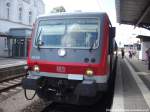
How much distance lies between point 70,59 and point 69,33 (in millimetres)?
772

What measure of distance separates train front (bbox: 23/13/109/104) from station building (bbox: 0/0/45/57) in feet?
90.3

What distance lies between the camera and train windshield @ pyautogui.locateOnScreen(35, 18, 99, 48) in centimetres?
848

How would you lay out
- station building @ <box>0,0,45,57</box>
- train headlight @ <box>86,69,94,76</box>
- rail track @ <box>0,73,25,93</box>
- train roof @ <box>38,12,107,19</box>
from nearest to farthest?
train headlight @ <box>86,69,94,76</box> < train roof @ <box>38,12,107,19</box> < rail track @ <box>0,73,25,93</box> < station building @ <box>0,0,45,57</box>

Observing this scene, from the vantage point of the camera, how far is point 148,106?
7.91m

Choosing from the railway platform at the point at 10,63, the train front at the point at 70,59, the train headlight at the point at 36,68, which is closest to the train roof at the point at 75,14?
the train front at the point at 70,59

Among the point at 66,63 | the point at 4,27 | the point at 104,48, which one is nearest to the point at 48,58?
the point at 66,63

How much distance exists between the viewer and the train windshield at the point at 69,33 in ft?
27.8

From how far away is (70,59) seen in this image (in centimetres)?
843

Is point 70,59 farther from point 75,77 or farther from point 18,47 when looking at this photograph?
point 18,47

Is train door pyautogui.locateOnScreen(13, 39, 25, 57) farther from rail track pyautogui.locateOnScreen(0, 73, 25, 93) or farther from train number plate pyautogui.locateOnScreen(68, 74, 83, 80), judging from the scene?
train number plate pyautogui.locateOnScreen(68, 74, 83, 80)

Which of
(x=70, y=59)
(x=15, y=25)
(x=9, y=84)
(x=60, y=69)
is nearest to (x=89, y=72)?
(x=70, y=59)

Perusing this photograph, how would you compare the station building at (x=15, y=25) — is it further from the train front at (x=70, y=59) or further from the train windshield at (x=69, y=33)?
the train front at (x=70, y=59)

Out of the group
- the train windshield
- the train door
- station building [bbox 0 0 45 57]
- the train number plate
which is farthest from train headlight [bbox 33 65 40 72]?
the train door

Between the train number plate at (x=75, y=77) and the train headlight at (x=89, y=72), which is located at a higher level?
the train headlight at (x=89, y=72)
